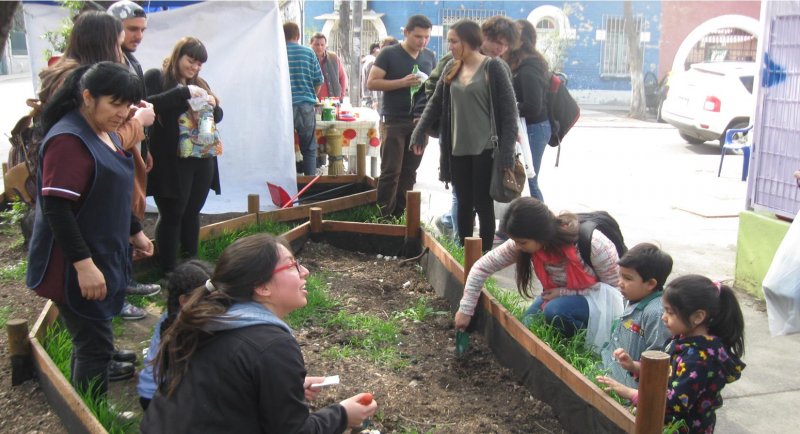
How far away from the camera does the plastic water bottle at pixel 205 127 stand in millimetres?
4887

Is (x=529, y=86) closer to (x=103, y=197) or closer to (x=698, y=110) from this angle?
(x=103, y=197)

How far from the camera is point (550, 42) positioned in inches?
1115

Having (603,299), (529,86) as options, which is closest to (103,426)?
(603,299)

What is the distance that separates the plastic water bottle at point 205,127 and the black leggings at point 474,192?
169cm

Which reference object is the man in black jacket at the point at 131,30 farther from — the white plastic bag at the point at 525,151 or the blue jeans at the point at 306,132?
the blue jeans at the point at 306,132

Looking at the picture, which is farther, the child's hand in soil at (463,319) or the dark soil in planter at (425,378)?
the child's hand in soil at (463,319)

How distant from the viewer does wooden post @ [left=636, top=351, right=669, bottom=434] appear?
8.59 feet

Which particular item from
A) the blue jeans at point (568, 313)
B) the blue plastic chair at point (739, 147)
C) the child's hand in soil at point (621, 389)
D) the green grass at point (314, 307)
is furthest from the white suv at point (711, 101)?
the child's hand in soil at point (621, 389)

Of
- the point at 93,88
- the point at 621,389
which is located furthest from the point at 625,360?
the point at 93,88

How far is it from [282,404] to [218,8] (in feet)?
19.5

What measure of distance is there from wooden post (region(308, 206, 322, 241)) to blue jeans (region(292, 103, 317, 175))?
2394mm

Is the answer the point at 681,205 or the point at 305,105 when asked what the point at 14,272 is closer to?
the point at 305,105

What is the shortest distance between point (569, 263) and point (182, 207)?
92.6 inches

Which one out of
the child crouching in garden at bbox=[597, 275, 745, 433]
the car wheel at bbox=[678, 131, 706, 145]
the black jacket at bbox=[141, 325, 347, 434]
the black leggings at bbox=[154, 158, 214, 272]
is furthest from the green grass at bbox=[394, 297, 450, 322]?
the car wheel at bbox=[678, 131, 706, 145]
